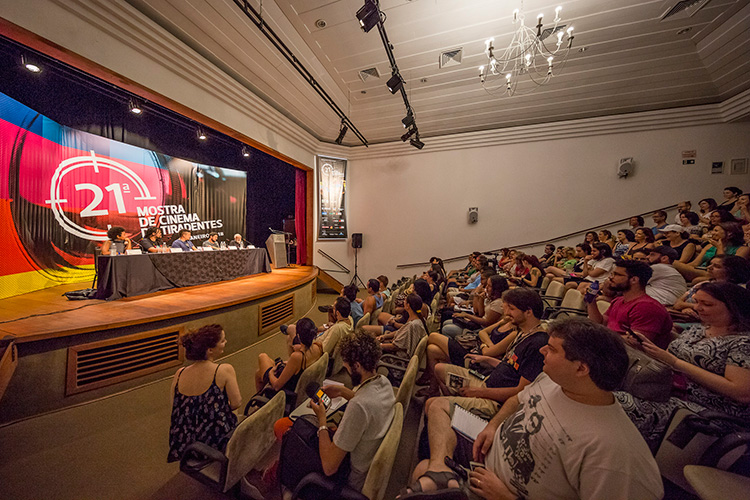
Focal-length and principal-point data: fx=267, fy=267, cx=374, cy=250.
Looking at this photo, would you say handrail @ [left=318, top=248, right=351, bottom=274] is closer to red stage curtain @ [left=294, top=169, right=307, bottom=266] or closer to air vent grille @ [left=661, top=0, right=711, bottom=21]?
red stage curtain @ [left=294, top=169, right=307, bottom=266]

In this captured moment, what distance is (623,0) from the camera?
3.39 m

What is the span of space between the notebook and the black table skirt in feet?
14.3

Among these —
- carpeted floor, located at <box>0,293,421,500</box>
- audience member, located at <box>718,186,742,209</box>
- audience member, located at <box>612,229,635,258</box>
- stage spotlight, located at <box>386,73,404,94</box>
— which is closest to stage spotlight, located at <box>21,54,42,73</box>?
carpeted floor, located at <box>0,293,421,500</box>

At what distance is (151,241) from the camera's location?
18.0 feet

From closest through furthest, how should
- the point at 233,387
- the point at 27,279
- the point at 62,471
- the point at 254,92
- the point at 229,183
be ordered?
the point at 233,387
the point at 62,471
the point at 27,279
the point at 254,92
the point at 229,183

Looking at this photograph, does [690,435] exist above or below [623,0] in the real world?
below

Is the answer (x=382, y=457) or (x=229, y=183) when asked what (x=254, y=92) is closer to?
(x=229, y=183)

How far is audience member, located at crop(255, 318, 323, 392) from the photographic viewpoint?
1.85 meters

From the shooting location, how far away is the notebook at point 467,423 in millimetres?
1410

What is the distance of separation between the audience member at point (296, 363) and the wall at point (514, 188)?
577 centimetres

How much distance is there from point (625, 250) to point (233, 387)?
539cm

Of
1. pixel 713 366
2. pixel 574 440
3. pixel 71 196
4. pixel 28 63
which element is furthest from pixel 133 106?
pixel 713 366

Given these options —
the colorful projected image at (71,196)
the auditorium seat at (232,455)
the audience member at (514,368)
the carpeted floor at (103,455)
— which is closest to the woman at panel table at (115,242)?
the colorful projected image at (71,196)

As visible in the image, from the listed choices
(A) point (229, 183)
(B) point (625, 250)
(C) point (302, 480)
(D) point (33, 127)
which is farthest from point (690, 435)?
(A) point (229, 183)
